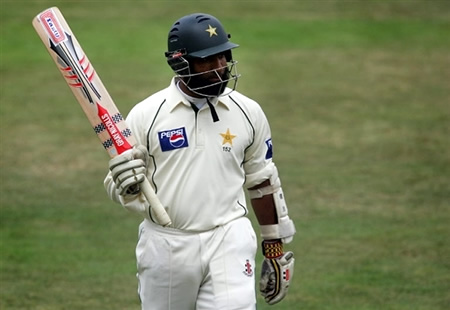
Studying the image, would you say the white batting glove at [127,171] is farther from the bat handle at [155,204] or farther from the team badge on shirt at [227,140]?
the team badge on shirt at [227,140]

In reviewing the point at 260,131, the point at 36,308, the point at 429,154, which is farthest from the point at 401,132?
the point at 260,131

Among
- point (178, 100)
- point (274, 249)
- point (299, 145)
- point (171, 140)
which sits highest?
point (178, 100)

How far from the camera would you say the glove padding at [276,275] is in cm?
677

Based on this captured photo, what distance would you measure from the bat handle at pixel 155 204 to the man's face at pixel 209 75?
641 millimetres

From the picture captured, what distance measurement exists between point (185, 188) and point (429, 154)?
8.53 meters

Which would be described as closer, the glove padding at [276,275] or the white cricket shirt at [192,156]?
the white cricket shirt at [192,156]

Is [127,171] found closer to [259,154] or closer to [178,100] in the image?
[178,100]

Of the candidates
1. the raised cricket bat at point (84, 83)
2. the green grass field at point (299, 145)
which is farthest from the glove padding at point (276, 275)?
the green grass field at point (299, 145)

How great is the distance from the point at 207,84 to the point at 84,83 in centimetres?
A: 67

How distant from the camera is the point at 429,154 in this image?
1440cm

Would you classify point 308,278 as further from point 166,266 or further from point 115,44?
point 115,44

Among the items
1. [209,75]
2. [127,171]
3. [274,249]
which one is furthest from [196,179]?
[274,249]

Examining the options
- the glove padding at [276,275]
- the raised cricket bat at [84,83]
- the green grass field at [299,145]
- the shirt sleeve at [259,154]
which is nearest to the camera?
the raised cricket bat at [84,83]

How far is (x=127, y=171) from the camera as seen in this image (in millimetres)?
6039
